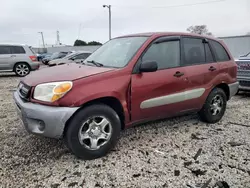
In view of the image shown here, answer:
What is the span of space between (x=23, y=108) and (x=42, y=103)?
289 mm

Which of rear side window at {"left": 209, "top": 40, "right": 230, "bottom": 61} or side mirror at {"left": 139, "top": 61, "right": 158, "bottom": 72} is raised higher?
rear side window at {"left": 209, "top": 40, "right": 230, "bottom": 61}

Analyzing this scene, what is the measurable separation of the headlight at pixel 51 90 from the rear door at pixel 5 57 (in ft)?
33.1

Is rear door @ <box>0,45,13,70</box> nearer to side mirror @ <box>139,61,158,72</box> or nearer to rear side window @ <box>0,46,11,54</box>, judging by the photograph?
rear side window @ <box>0,46,11,54</box>

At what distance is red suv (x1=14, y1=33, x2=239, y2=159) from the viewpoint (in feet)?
9.03

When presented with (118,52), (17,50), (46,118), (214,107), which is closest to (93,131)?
(46,118)

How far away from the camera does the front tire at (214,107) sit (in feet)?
13.9

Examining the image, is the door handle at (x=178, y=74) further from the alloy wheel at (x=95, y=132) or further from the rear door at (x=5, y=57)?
the rear door at (x=5, y=57)

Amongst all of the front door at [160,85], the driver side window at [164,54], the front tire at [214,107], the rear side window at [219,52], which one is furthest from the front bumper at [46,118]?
the rear side window at [219,52]

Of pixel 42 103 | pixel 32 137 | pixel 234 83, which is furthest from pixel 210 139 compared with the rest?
pixel 32 137

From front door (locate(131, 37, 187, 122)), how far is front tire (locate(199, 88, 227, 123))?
0.72 meters

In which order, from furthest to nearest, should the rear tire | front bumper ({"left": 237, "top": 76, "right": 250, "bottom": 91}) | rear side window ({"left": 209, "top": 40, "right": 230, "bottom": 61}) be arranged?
the rear tire, front bumper ({"left": 237, "top": 76, "right": 250, "bottom": 91}), rear side window ({"left": 209, "top": 40, "right": 230, "bottom": 61})

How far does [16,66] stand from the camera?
464 inches

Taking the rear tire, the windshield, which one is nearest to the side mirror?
the windshield

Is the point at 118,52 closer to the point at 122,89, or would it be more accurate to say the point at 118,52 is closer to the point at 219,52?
the point at 122,89
